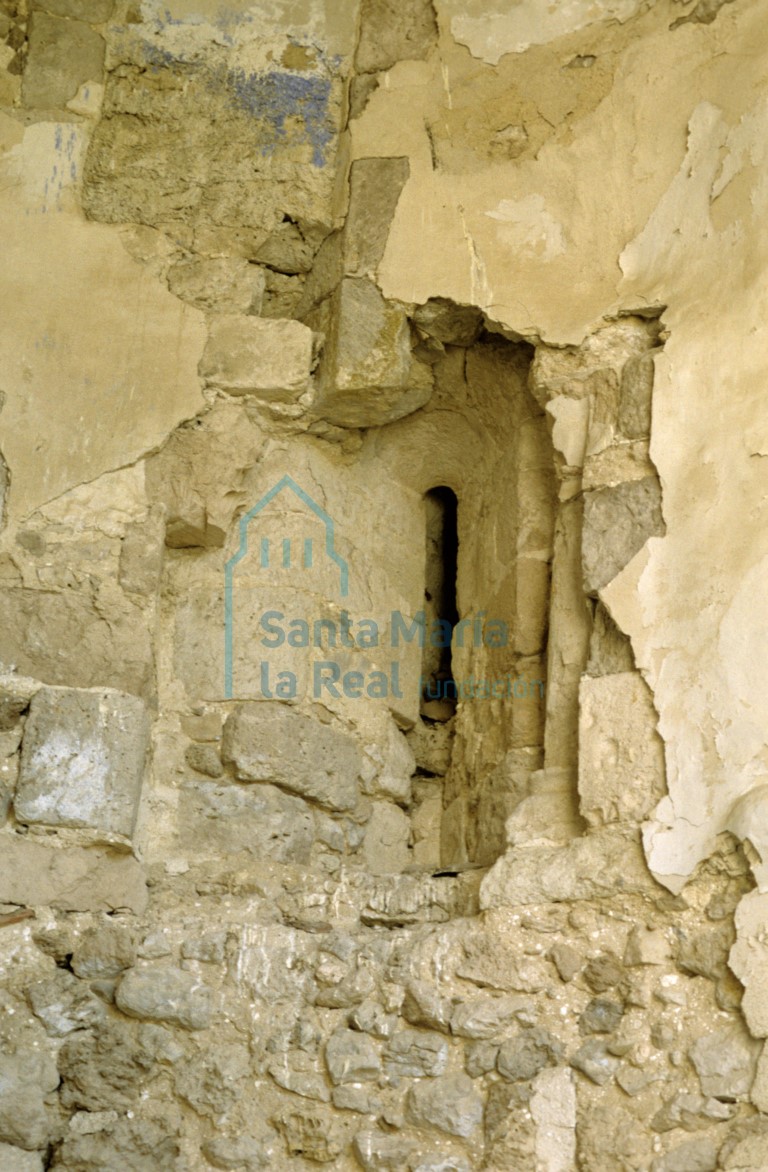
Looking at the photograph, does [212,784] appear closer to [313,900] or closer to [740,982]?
[313,900]

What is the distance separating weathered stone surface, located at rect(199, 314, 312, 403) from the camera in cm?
410

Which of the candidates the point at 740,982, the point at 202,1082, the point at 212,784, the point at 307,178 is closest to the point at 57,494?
the point at 212,784

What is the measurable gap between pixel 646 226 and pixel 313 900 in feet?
6.51

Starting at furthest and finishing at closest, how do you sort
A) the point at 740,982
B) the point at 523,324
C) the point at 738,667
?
the point at 523,324
the point at 738,667
the point at 740,982

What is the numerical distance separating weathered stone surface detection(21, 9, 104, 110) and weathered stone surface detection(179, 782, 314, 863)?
208 centimetres

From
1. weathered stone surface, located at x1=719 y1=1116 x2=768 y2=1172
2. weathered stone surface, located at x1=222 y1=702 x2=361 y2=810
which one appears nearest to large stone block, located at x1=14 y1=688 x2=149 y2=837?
weathered stone surface, located at x1=222 y1=702 x2=361 y2=810

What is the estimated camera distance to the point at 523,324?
156 inches

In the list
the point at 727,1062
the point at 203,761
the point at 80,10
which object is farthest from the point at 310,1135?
the point at 80,10

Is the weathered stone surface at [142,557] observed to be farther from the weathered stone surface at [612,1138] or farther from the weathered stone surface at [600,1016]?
the weathered stone surface at [612,1138]

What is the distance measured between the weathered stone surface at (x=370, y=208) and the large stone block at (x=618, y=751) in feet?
4.70

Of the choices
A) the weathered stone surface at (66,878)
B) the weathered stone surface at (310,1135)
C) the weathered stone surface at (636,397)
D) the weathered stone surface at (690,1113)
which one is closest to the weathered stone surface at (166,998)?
the weathered stone surface at (66,878)

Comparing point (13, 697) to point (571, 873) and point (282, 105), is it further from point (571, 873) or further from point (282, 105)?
point (282, 105)

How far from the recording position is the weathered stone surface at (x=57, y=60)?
4.28m

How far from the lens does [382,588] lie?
172 inches
